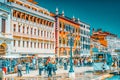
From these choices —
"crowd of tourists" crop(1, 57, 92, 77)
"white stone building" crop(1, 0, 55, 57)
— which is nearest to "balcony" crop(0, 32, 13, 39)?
"white stone building" crop(1, 0, 55, 57)

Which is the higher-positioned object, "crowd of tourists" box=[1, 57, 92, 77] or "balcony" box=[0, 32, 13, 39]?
"balcony" box=[0, 32, 13, 39]

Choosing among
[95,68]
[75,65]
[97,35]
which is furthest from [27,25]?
[97,35]

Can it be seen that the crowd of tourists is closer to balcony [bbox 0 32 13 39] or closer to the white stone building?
balcony [bbox 0 32 13 39]

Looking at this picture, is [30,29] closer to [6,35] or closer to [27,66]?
[6,35]

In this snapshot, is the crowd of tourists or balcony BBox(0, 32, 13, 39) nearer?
the crowd of tourists

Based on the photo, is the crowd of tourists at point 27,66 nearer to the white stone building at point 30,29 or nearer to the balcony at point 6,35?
the balcony at point 6,35

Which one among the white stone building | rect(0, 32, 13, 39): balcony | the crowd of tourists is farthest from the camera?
the white stone building

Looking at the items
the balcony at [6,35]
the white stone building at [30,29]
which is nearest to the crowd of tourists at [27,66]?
the balcony at [6,35]

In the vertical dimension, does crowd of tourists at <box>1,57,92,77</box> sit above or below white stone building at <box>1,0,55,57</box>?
below

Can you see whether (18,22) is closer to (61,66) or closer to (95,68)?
(61,66)

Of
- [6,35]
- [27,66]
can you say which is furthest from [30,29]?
[27,66]

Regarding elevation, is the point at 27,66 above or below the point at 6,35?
below

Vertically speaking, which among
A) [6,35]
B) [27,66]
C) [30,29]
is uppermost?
[30,29]

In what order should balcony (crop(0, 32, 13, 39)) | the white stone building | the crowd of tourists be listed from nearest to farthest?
the crowd of tourists, balcony (crop(0, 32, 13, 39)), the white stone building
